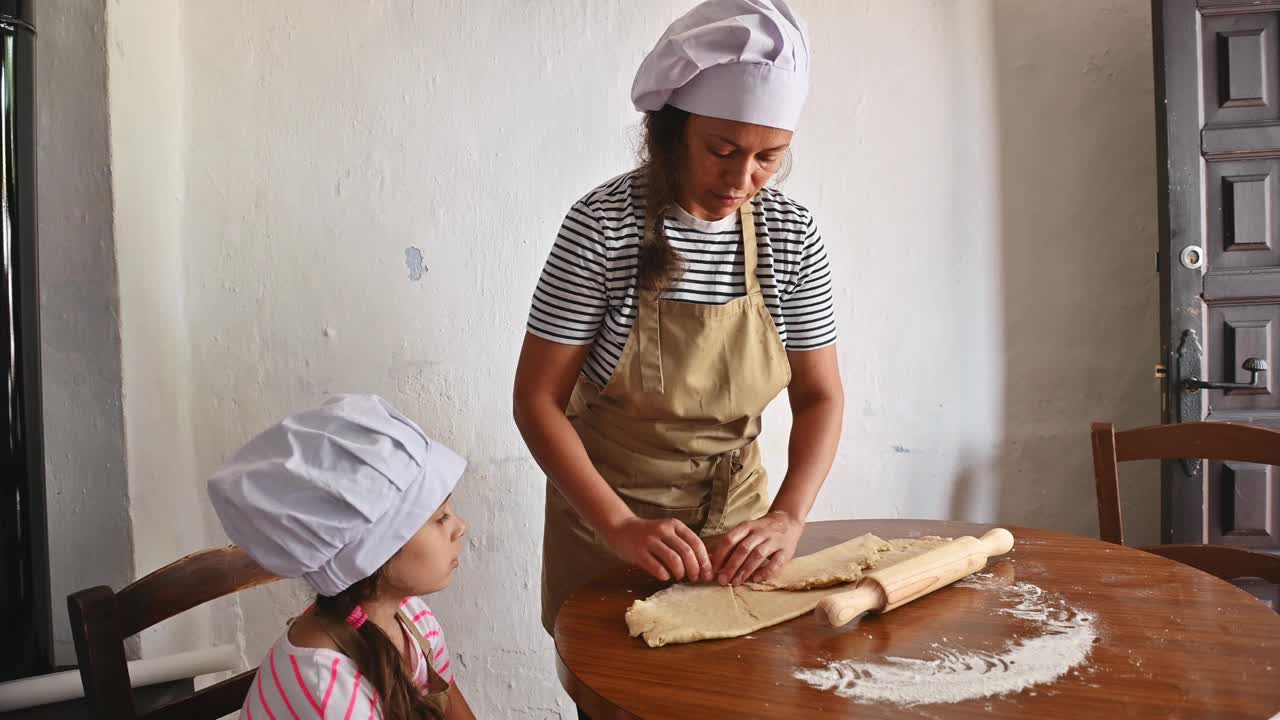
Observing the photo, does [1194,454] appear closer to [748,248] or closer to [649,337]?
[748,248]

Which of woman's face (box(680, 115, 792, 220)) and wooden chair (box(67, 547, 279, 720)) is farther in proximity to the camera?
woman's face (box(680, 115, 792, 220))

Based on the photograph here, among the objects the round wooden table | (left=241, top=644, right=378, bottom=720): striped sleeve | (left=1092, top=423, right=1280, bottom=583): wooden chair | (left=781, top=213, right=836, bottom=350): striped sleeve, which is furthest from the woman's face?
(left=1092, top=423, right=1280, bottom=583): wooden chair

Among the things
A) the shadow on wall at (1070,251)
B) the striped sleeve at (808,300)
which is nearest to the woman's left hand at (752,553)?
the striped sleeve at (808,300)

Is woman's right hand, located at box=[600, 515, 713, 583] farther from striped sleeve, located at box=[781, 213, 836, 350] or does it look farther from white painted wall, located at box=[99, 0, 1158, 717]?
white painted wall, located at box=[99, 0, 1158, 717]

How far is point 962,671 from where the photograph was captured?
1.13 meters

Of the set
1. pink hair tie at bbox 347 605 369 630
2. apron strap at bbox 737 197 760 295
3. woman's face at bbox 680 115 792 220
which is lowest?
pink hair tie at bbox 347 605 369 630

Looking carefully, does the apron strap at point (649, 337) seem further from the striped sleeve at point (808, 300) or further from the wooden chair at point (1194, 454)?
the wooden chair at point (1194, 454)

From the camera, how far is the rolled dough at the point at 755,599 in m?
1.25

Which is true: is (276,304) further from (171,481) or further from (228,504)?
(228,504)

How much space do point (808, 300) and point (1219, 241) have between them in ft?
4.68

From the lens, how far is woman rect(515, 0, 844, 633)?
4.86ft

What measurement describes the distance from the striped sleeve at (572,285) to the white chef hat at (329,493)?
1.29 feet

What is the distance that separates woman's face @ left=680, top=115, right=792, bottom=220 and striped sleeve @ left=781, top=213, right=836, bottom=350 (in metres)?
0.21

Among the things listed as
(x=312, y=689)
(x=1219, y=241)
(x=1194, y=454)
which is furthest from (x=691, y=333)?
(x=1219, y=241)
